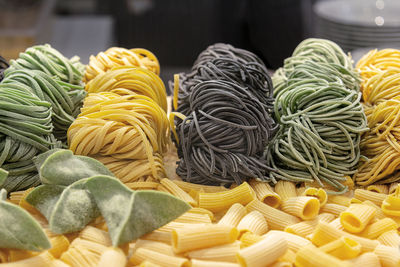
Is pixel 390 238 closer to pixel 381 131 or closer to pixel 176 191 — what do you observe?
pixel 381 131

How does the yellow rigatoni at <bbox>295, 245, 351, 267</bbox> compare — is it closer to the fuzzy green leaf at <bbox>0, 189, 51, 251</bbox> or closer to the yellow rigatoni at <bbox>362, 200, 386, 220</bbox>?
the yellow rigatoni at <bbox>362, 200, 386, 220</bbox>

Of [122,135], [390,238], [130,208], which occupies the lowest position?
[390,238]

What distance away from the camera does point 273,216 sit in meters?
1.91

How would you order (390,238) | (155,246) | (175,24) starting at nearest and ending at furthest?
(155,246) → (390,238) → (175,24)

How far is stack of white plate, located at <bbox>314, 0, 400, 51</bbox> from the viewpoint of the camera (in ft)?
11.6

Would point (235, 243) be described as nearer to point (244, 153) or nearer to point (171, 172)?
point (244, 153)

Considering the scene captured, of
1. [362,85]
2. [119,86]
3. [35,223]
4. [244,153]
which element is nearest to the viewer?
[35,223]

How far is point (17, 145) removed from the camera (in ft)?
6.32

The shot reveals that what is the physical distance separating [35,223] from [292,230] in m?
0.81

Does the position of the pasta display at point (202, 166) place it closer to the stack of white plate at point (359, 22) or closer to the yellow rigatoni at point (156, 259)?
the yellow rigatoni at point (156, 259)

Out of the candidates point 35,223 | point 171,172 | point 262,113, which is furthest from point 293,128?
point 35,223

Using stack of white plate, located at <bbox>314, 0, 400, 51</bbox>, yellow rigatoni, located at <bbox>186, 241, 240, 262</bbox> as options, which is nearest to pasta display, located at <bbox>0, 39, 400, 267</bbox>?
yellow rigatoni, located at <bbox>186, 241, 240, 262</bbox>

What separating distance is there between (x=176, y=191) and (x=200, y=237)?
1.11ft

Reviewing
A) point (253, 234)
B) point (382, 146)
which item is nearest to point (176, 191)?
point (253, 234)
